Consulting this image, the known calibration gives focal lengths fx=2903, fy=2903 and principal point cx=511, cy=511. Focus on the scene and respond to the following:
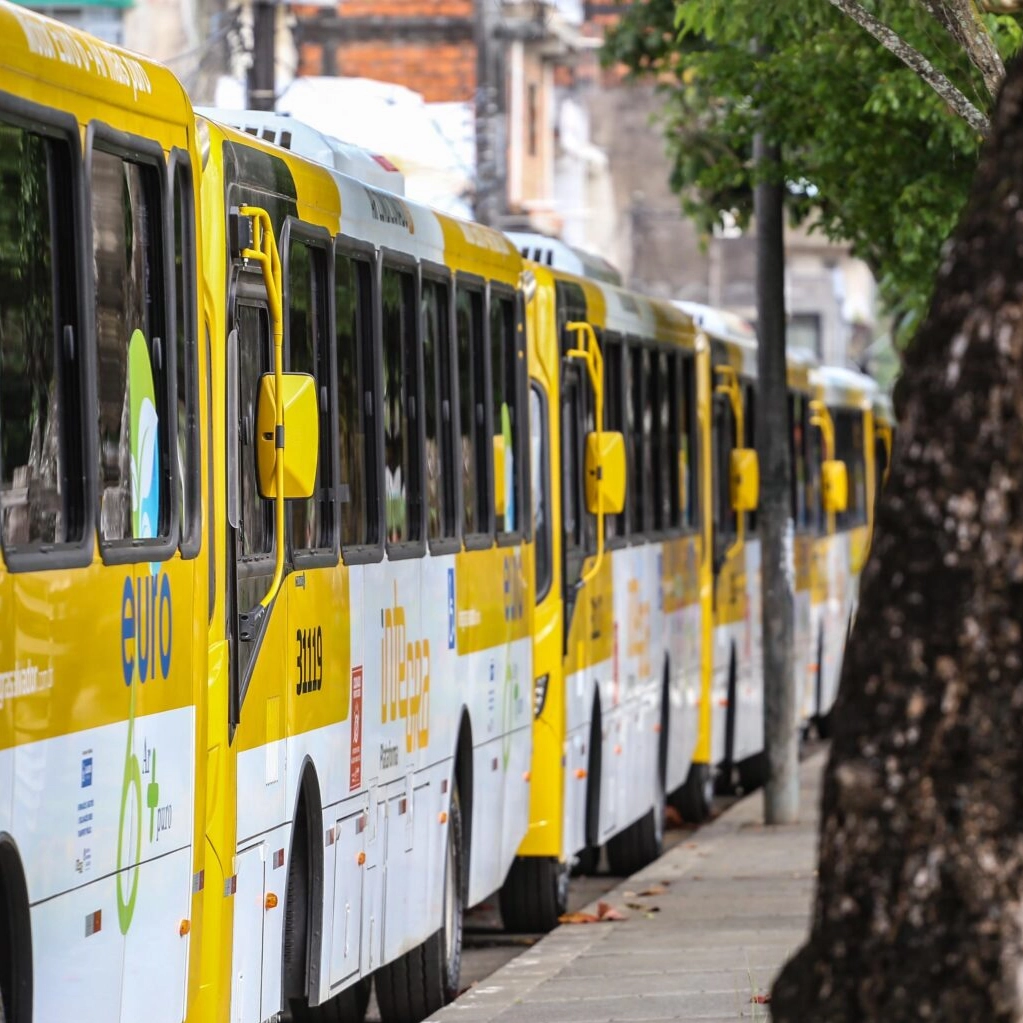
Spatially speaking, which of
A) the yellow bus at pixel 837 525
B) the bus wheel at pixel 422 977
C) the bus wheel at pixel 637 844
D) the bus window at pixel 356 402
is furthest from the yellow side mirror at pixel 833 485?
the bus window at pixel 356 402

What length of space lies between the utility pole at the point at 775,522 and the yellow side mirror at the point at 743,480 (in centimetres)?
129

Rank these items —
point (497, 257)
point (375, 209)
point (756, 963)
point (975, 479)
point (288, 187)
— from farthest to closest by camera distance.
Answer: point (497, 257) < point (756, 963) < point (375, 209) < point (288, 187) < point (975, 479)

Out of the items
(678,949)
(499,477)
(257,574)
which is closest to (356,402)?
(257,574)

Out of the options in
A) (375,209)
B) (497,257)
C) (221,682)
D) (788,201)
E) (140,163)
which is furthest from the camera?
(788,201)

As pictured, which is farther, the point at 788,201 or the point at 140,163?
the point at 788,201

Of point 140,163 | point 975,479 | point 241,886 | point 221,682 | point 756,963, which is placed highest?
point 140,163

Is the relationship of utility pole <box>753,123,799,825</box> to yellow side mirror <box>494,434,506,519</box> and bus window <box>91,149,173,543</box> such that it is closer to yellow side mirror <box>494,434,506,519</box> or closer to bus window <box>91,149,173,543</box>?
yellow side mirror <box>494,434,506,519</box>

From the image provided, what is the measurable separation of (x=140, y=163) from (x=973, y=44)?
314 cm

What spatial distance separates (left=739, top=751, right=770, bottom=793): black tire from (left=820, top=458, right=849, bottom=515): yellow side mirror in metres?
3.18

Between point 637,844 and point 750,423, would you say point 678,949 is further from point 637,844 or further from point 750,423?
point 750,423

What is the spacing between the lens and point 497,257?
1215cm

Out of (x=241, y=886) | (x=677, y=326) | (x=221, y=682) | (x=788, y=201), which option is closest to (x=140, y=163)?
(x=221, y=682)

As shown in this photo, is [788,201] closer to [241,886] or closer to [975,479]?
[241,886]

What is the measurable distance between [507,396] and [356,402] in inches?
125
